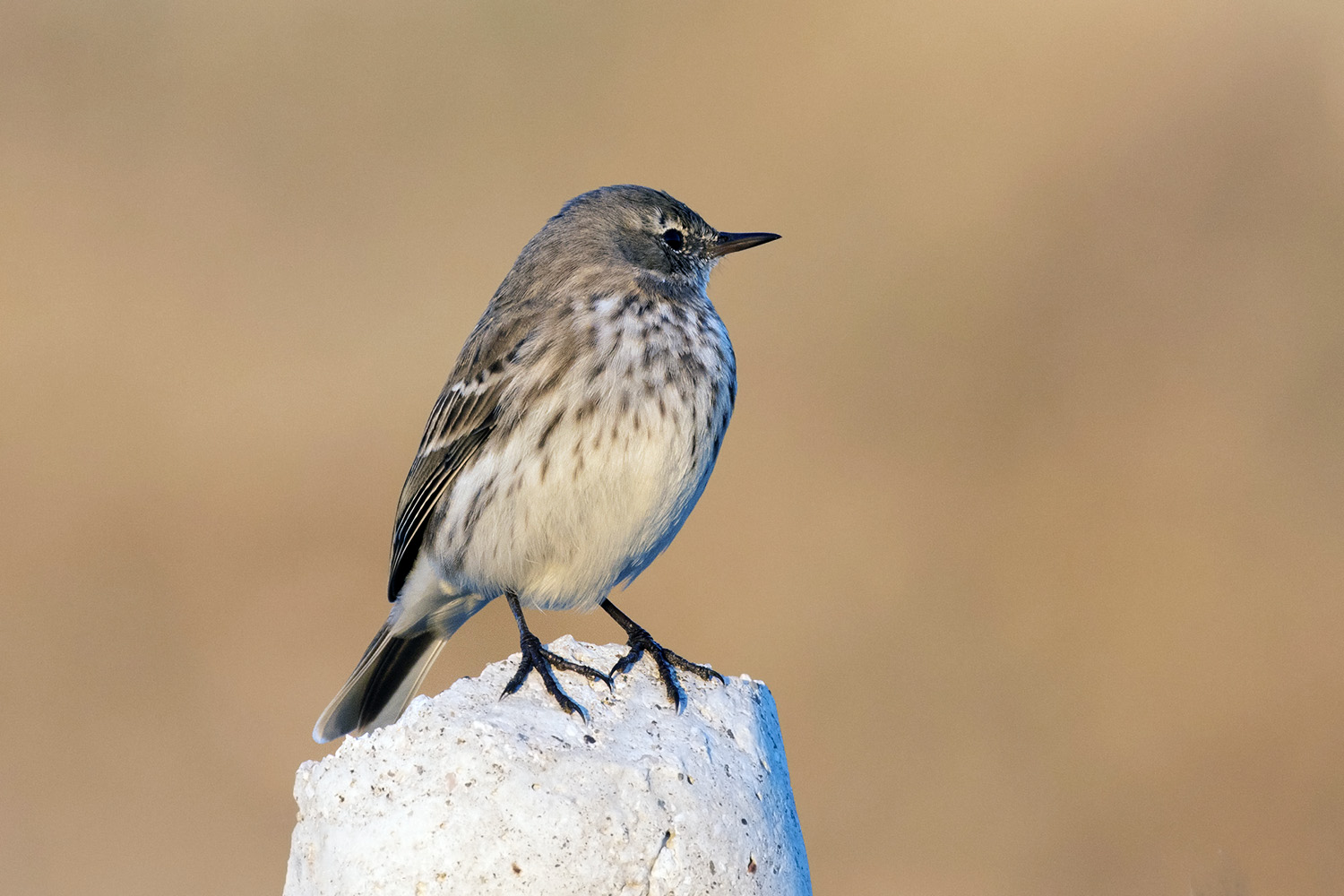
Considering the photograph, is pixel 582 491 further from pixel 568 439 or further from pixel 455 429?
pixel 455 429

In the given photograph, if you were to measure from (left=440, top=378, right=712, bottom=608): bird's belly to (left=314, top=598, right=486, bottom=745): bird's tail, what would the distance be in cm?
76

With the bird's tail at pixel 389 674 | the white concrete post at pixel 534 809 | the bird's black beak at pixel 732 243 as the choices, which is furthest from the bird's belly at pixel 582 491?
the white concrete post at pixel 534 809

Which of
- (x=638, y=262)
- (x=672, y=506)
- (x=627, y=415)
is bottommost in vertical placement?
(x=672, y=506)

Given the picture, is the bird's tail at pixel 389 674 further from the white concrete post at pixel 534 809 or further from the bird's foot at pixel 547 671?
the white concrete post at pixel 534 809

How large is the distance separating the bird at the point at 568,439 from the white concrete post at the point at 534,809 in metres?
0.79

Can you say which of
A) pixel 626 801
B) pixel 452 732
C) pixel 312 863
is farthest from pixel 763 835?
pixel 312 863

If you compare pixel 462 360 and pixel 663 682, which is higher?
pixel 462 360

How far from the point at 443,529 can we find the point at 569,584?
0.68m

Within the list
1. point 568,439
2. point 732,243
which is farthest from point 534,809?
point 732,243

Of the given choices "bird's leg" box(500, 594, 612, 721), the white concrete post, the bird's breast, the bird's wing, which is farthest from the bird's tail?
the white concrete post

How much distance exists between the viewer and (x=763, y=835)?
3826 mm

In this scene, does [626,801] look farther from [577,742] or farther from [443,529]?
[443,529]

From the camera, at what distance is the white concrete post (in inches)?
134

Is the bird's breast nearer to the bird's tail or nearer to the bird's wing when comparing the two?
the bird's wing
